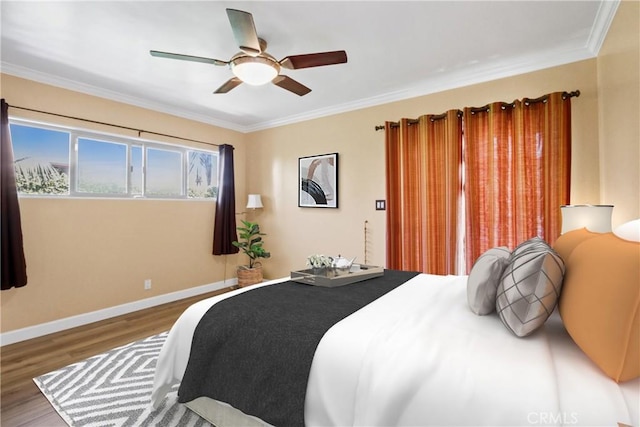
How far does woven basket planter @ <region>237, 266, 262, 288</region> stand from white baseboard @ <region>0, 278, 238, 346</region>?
17.1 inches

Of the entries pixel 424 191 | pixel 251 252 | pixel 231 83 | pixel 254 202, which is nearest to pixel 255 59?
pixel 231 83

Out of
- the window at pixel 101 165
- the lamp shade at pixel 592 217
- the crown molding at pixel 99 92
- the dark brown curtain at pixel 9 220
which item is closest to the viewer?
the lamp shade at pixel 592 217

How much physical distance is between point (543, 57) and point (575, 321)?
264cm

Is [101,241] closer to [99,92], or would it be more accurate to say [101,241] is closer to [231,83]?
[99,92]

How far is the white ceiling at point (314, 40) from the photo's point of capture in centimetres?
210

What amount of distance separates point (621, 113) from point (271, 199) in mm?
3895

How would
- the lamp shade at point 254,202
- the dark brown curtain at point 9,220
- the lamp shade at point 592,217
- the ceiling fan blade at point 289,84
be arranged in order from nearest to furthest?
the lamp shade at point 592,217, the ceiling fan blade at point 289,84, the dark brown curtain at point 9,220, the lamp shade at point 254,202

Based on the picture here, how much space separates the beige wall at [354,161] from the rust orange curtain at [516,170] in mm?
140

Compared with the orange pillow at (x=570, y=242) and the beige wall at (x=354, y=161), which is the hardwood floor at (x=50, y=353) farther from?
the orange pillow at (x=570, y=242)

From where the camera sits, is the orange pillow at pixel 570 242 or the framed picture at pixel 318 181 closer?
the orange pillow at pixel 570 242

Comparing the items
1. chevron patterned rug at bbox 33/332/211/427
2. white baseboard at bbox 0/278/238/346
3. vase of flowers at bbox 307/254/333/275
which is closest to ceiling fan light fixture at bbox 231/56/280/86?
vase of flowers at bbox 307/254/333/275

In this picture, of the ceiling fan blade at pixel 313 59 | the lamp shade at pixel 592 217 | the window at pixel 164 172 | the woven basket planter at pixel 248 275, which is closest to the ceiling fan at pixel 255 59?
the ceiling fan blade at pixel 313 59

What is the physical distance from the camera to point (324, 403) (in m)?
1.16

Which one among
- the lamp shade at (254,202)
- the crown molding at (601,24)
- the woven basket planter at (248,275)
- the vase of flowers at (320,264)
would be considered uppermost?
the crown molding at (601,24)
